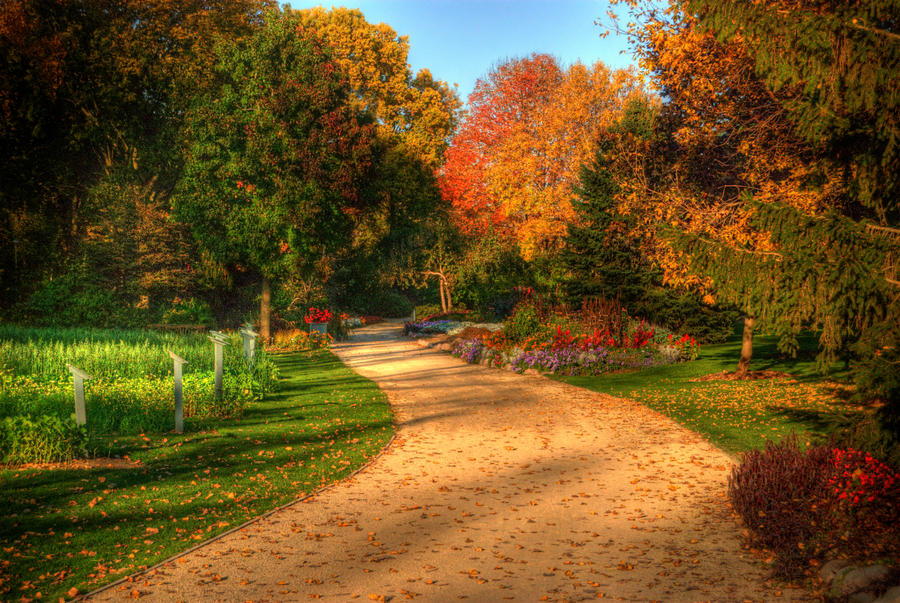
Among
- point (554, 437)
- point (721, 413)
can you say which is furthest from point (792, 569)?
point (721, 413)

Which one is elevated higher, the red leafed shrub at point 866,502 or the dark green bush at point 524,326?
the dark green bush at point 524,326

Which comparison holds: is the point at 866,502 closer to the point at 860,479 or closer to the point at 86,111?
the point at 860,479

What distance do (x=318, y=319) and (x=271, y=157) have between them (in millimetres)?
7145

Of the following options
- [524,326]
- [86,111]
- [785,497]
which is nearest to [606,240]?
[524,326]

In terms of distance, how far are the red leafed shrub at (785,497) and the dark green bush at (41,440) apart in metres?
8.10

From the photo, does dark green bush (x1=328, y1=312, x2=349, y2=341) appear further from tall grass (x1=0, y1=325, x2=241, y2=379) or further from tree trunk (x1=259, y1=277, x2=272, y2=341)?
tall grass (x1=0, y1=325, x2=241, y2=379)

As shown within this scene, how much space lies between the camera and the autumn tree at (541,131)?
24.5 meters

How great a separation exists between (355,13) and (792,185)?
3425cm

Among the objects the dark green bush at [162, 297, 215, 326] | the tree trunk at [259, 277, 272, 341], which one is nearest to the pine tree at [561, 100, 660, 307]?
the tree trunk at [259, 277, 272, 341]

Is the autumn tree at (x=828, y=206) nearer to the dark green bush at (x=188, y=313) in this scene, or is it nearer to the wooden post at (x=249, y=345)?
the wooden post at (x=249, y=345)

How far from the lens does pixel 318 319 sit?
1105 inches

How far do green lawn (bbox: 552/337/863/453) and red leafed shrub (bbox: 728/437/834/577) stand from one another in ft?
1.84

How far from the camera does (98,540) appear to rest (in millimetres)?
6000

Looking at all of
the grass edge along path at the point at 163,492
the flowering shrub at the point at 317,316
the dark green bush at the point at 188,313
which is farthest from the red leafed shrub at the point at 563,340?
the dark green bush at the point at 188,313
